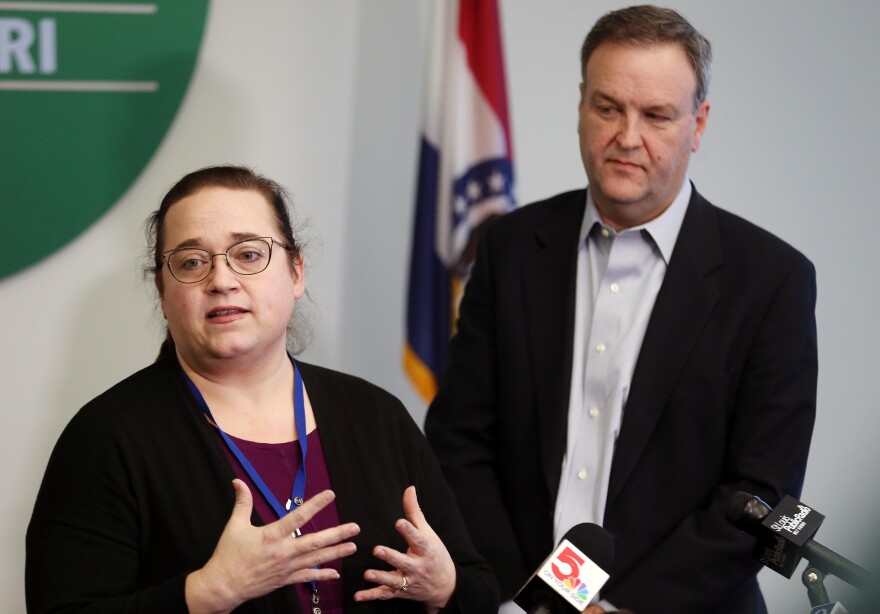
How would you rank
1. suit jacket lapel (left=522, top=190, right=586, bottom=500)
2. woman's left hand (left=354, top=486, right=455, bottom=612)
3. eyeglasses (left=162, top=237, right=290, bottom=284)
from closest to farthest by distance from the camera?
1. woman's left hand (left=354, top=486, right=455, bottom=612)
2. eyeglasses (left=162, top=237, right=290, bottom=284)
3. suit jacket lapel (left=522, top=190, right=586, bottom=500)

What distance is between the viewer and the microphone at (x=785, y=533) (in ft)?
5.36

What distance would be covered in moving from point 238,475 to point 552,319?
93 cm

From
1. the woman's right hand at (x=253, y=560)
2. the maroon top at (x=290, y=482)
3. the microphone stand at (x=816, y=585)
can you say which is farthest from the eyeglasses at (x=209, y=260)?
the microphone stand at (x=816, y=585)

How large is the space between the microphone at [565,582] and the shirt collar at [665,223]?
3.19 ft

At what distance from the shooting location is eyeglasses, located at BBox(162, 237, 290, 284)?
2.06 meters

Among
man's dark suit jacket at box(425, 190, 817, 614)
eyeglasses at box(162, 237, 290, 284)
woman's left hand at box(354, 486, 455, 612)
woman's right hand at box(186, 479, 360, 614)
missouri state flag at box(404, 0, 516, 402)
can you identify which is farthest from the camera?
missouri state flag at box(404, 0, 516, 402)

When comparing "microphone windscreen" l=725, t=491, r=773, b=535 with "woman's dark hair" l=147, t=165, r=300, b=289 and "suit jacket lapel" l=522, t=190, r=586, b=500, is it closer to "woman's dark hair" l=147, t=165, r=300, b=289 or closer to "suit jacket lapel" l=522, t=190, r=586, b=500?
"suit jacket lapel" l=522, t=190, r=586, b=500

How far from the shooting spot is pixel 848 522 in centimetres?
90

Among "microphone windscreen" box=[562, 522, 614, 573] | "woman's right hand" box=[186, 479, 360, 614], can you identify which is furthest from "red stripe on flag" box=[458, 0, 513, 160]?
"woman's right hand" box=[186, 479, 360, 614]

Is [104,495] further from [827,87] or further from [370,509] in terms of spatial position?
[827,87]

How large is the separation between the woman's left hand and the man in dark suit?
542mm

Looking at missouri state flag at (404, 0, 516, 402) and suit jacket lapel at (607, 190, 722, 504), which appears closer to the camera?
suit jacket lapel at (607, 190, 722, 504)

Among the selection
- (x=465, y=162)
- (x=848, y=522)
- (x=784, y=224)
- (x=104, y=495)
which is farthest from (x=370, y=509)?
(x=784, y=224)

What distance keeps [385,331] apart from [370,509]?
1737 millimetres
